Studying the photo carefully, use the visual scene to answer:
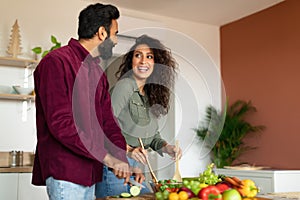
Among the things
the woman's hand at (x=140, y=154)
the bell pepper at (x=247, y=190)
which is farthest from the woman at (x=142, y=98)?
the bell pepper at (x=247, y=190)

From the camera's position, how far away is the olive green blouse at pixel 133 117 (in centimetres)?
185

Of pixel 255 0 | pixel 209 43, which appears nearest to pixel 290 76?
pixel 255 0

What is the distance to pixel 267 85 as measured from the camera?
442 cm

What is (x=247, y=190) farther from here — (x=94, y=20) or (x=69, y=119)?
(x=94, y=20)

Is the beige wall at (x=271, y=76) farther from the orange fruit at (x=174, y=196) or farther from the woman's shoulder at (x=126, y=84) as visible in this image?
the orange fruit at (x=174, y=196)

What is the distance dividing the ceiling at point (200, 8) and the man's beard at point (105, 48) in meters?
2.64

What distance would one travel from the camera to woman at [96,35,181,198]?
1.86 metres

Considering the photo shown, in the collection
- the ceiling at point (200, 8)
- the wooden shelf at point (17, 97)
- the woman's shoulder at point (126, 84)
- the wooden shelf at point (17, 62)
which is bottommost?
the woman's shoulder at point (126, 84)

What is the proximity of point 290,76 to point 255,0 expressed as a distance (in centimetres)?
83

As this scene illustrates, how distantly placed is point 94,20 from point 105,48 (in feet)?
0.39

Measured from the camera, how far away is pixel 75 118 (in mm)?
1488

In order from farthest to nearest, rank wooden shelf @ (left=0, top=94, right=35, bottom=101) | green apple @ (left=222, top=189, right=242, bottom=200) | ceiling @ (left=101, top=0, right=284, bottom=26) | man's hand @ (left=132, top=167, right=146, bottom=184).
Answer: ceiling @ (left=101, top=0, right=284, bottom=26) < wooden shelf @ (left=0, top=94, right=35, bottom=101) < man's hand @ (left=132, top=167, right=146, bottom=184) < green apple @ (left=222, top=189, right=242, bottom=200)

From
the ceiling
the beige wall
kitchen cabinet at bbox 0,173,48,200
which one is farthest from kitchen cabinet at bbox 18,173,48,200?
the beige wall

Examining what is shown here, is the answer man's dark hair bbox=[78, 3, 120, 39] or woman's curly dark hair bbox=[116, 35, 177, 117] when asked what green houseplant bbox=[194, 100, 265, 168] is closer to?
woman's curly dark hair bbox=[116, 35, 177, 117]
